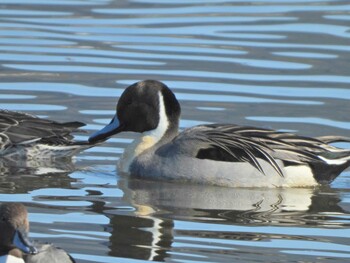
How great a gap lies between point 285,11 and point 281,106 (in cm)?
456

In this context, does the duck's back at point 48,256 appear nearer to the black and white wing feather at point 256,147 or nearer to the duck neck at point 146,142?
the black and white wing feather at point 256,147

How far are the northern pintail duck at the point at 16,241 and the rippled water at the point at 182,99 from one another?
82cm

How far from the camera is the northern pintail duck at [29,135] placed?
1416 centimetres

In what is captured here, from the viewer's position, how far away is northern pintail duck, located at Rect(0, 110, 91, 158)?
46.5 feet

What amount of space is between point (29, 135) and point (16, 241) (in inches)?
197

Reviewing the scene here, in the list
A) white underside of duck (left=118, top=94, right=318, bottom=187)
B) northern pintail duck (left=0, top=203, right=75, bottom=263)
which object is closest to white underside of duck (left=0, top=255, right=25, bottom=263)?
northern pintail duck (left=0, top=203, right=75, bottom=263)

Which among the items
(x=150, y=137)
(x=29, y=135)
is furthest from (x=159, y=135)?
(x=29, y=135)

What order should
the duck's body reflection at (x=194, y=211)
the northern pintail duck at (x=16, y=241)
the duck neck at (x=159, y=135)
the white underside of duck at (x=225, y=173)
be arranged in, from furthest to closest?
the duck neck at (x=159, y=135), the white underside of duck at (x=225, y=173), the duck's body reflection at (x=194, y=211), the northern pintail duck at (x=16, y=241)

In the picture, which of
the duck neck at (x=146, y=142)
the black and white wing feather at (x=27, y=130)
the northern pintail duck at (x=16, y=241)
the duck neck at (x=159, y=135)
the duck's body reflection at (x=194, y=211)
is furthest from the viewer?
the black and white wing feather at (x=27, y=130)

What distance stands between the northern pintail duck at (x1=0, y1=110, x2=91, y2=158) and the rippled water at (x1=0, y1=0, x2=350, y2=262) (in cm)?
20

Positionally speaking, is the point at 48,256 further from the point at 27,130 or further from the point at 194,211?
the point at 27,130

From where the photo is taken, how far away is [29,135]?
14.2m

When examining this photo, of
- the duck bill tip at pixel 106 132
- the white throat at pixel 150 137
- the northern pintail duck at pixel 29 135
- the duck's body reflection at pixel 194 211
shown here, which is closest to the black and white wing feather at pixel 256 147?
the duck's body reflection at pixel 194 211

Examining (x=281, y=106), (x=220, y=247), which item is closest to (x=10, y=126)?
(x=281, y=106)
